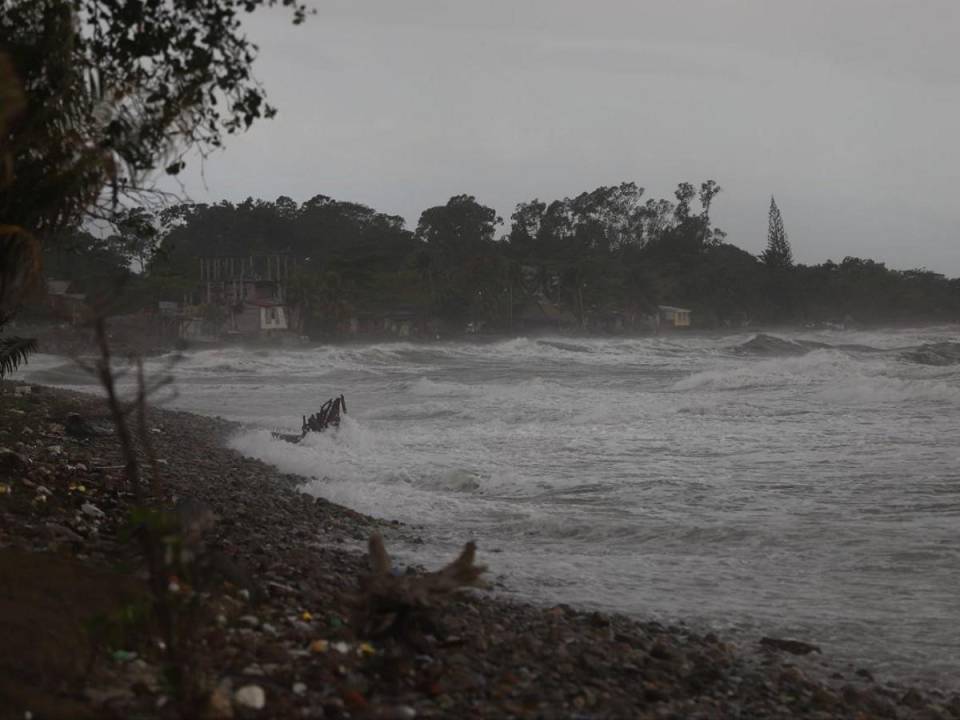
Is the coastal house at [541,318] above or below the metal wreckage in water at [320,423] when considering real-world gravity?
above

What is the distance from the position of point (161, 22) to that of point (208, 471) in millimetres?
5800

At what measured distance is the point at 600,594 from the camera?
7039 millimetres

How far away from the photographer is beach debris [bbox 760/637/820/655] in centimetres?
589

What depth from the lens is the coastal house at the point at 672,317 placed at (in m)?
103

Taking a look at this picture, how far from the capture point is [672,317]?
10425 centimetres

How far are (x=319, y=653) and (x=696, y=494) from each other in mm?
7417

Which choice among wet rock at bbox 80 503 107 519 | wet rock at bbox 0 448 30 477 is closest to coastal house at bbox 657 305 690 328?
wet rock at bbox 0 448 30 477

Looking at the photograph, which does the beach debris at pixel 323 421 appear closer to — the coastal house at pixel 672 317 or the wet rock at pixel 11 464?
the wet rock at pixel 11 464

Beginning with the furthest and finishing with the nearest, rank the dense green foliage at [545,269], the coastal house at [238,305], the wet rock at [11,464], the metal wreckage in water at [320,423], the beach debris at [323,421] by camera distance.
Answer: the dense green foliage at [545,269] → the coastal house at [238,305] → the beach debris at [323,421] → the metal wreckage in water at [320,423] → the wet rock at [11,464]

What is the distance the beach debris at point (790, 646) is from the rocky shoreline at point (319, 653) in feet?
0.04

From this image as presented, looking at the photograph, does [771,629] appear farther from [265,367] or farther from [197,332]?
[197,332]

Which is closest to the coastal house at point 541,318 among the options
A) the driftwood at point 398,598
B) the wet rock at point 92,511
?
the wet rock at point 92,511

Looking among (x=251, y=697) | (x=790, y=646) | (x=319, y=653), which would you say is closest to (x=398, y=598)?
(x=319, y=653)

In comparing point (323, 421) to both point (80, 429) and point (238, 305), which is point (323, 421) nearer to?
point (80, 429)
